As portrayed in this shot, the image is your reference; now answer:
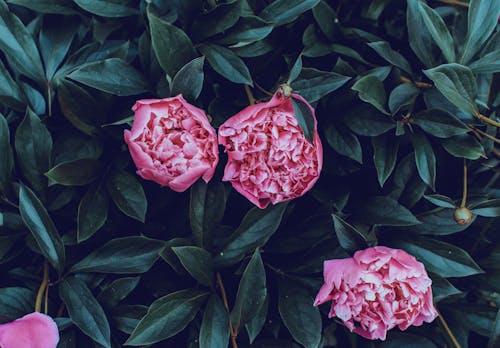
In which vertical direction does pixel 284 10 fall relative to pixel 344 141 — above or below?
above

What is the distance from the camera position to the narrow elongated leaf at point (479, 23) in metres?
1.00

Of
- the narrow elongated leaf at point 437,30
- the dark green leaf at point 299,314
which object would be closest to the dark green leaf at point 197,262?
the dark green leaf at point 299,314

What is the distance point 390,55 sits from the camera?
1.00m

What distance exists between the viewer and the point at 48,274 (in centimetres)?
101

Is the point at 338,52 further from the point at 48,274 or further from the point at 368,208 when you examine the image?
the point at 48,274

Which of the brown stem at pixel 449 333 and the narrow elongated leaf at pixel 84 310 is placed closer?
the narrow elongated leaf at pixel 84 310

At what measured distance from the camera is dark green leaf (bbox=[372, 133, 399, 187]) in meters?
0.97

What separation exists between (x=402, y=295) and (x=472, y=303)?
0.24 m

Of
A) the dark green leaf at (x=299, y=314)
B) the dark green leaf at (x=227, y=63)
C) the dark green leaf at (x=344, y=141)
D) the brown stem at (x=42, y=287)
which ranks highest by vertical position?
the dark green leaf at (x=227, y=63)

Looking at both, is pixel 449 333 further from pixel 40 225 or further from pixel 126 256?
pixel 40 225

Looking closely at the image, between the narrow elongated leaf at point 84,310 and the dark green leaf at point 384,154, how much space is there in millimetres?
434

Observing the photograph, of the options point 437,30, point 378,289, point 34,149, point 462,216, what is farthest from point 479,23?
point 34,149

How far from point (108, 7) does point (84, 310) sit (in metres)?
0.45

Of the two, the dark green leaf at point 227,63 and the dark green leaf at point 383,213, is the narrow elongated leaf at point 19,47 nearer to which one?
the dark green leaf at point 227,63
